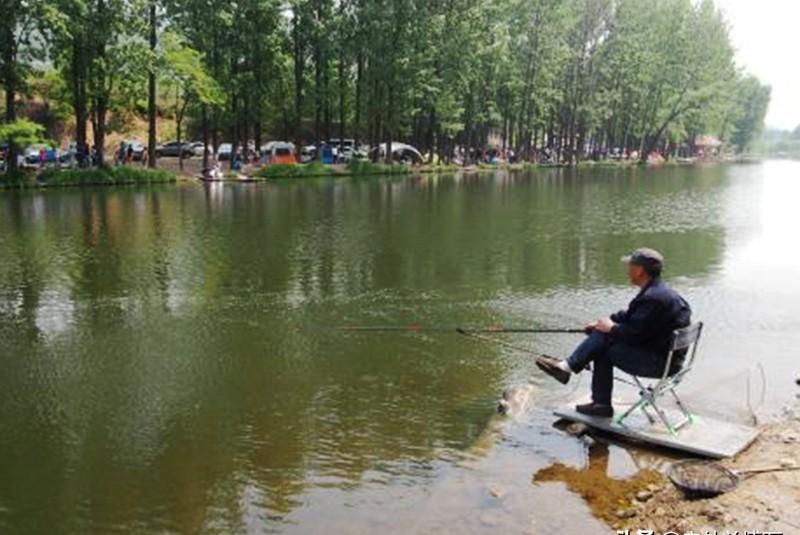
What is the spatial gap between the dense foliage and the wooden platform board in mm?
39144

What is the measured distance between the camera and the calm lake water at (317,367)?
6.93m

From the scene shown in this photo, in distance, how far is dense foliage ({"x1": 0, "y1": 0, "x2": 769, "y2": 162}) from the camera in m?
44.9

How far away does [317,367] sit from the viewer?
423 inches

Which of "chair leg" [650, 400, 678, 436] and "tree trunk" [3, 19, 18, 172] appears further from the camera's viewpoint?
"tree trunk" [3, 19, 18, 172]

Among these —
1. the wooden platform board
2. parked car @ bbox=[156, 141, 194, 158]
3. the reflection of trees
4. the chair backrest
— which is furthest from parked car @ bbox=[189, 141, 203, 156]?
the chair backrest

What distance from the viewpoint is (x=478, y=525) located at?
6.41 meters

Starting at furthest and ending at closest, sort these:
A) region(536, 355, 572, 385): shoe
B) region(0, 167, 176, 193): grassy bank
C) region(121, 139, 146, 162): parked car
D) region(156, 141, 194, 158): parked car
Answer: region(156, 141, 194, 158): parked car, region(121, 139, 146, 162): parked car, region(0, 167, 176, 193): grassy bank, region(536, 355, 572, 385): shoe

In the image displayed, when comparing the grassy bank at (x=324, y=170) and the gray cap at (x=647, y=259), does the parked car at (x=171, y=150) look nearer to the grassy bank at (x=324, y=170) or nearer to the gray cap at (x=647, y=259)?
the grassy bank at (x=324, y=170)

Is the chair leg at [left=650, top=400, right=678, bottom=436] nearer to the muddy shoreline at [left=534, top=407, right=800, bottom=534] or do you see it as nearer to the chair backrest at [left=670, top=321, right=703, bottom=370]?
the muddy shoreline at [left=534, top=407, right=800, bottom=534]

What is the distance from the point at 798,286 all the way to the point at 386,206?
1868 centimetres

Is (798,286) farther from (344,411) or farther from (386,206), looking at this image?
(386,206)

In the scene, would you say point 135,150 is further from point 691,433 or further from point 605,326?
point 691,433

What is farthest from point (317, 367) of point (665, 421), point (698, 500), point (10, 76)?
point (10, 76)

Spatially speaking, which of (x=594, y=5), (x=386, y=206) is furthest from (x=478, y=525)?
(x=594, y=5)
